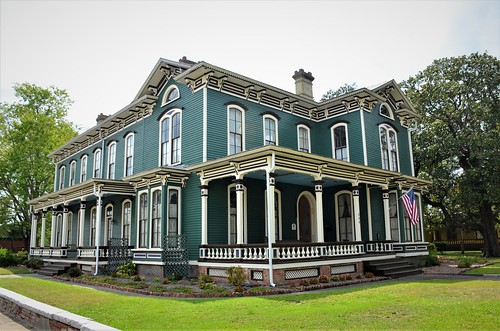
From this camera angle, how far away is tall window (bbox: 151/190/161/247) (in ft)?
52.7

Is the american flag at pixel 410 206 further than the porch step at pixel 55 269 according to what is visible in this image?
No

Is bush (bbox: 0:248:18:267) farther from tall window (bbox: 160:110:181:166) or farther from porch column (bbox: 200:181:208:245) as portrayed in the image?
porch column (bbox: 200:181:208:245)

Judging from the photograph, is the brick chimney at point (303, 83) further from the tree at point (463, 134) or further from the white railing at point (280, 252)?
the tree at point (463, 134)

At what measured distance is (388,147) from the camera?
20750mm

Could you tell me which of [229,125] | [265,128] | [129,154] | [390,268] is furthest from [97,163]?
[390,268]

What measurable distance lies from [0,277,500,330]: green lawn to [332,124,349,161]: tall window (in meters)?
9.41

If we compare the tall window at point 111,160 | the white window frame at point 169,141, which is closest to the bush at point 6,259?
the tall window at point 111,160

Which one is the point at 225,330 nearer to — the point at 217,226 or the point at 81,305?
the point at 81,305

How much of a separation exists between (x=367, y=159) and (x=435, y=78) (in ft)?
46.5

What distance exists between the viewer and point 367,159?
1895cm

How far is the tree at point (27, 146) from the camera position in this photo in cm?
3400

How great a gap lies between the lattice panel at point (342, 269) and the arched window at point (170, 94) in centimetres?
958

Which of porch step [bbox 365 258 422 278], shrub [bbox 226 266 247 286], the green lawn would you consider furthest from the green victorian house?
the green lawn

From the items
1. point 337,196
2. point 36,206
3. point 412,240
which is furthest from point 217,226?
point 36,206
